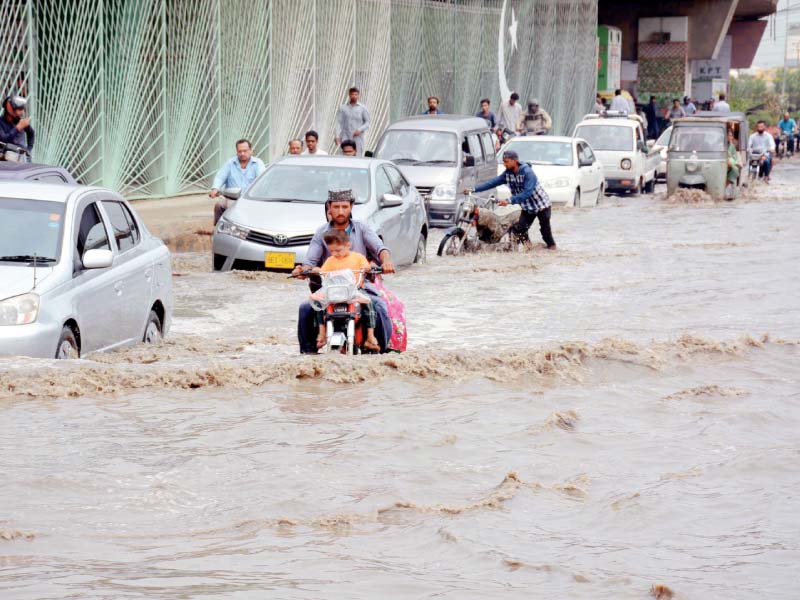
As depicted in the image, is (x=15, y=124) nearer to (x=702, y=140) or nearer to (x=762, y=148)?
(x=702, y=140)

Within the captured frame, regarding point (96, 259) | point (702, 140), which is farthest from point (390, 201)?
point (702, 140)

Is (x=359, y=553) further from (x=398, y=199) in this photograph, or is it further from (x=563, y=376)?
(x=398, y=199)

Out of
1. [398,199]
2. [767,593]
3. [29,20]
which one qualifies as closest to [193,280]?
[398,199]

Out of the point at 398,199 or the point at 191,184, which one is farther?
the point at 191,184

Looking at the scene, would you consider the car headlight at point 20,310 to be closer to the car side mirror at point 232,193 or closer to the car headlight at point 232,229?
the car headlight at point 232,229

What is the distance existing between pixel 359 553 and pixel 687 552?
1346 millimetres

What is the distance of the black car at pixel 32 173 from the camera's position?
37.9 ft

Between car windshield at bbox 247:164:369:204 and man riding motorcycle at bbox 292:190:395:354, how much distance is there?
538cm

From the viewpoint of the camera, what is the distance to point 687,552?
6.07 meters

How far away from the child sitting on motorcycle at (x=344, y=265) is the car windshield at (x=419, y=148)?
11.9 metres

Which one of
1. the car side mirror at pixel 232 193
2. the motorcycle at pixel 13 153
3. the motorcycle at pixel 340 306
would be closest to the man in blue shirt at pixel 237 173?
the car side mirror at pixel 232 193

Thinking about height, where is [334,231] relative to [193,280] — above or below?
above

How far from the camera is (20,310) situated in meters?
8.60

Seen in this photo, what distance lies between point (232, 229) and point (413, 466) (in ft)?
26.4
